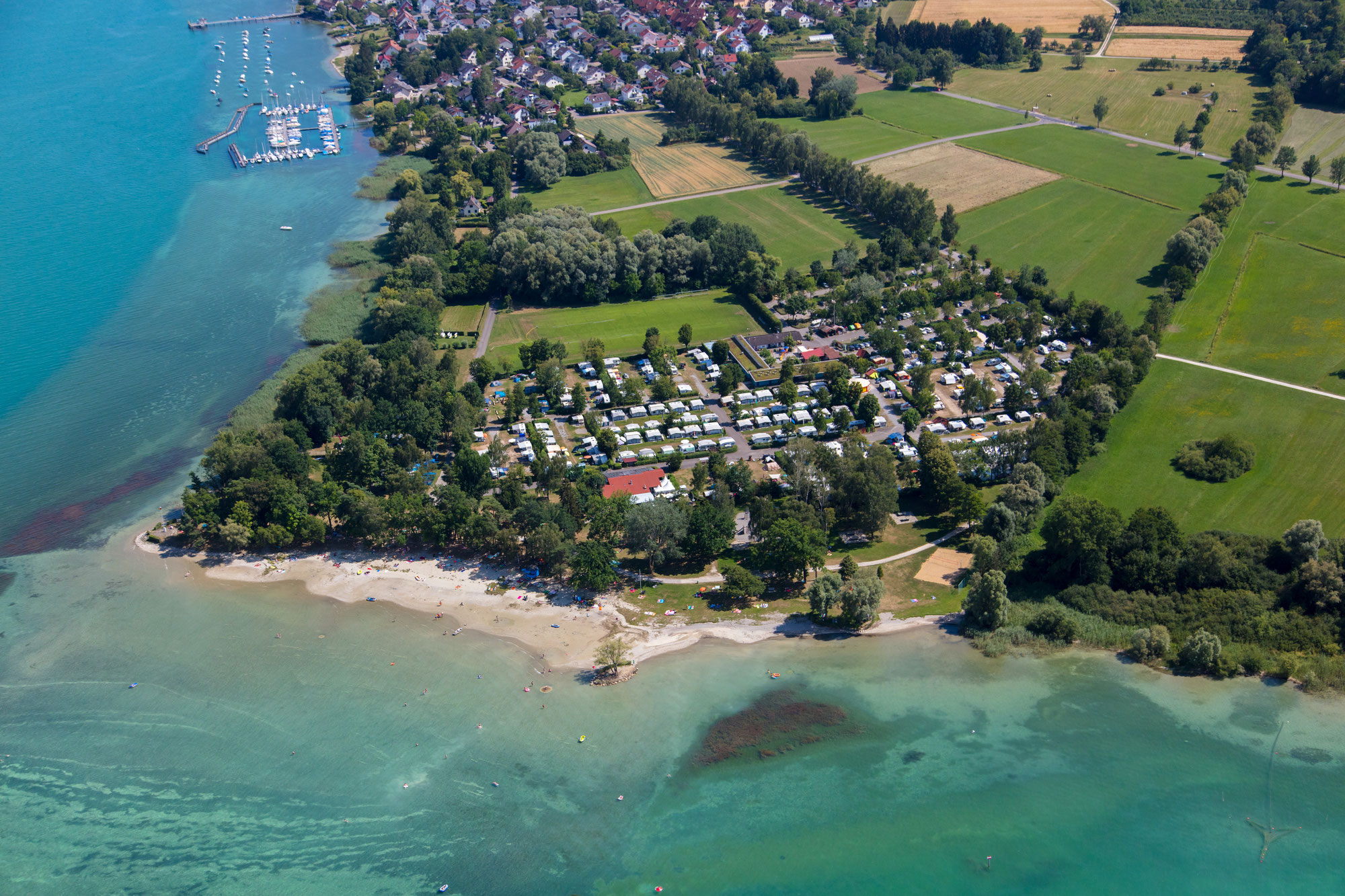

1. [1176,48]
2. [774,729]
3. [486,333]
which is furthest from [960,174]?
[774,729]

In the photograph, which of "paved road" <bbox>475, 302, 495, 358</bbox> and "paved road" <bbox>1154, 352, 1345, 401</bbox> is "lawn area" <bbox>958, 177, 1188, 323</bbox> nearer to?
"paved road" <bbox>1154, 352, 1345, 401</bbox>

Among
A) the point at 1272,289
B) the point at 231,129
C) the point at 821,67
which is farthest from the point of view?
the point at 821,67

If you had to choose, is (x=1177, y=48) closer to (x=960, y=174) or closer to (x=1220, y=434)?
(x=960, y=174)

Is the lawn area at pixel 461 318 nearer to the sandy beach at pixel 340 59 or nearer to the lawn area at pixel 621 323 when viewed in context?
the lawn area at pixel 621 323

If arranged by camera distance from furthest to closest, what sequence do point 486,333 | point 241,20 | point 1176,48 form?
point 241,20, point 1176,48, point 486,333

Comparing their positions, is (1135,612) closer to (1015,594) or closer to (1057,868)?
(1015,594)

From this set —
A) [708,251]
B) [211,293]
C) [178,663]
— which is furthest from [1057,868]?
[211,293]
